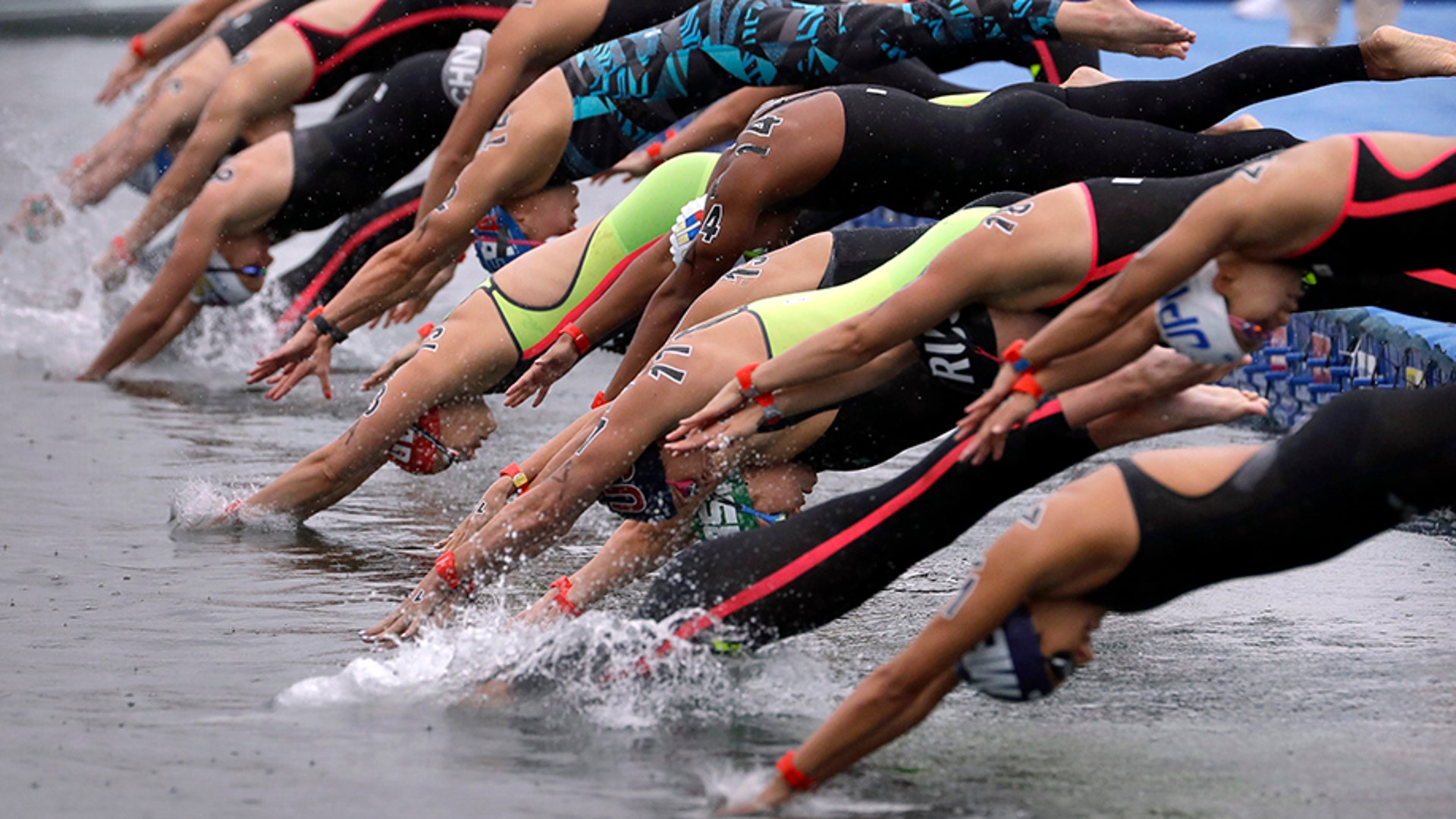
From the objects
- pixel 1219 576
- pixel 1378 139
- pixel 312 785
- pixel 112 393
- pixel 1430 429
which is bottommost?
pixel 112 393

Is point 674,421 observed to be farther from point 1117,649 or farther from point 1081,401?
point 1117,649

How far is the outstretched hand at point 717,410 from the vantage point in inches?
137

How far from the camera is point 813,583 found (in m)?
3.51

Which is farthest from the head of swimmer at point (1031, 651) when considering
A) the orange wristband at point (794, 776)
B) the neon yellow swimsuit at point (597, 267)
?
the neon yellow swimsuit at point (597, 267)

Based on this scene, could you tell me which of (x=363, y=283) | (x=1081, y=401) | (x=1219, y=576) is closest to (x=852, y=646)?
(x=1081, y=401)

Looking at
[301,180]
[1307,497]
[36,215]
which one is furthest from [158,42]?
[1307,497]

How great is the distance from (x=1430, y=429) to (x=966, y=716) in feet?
3.61

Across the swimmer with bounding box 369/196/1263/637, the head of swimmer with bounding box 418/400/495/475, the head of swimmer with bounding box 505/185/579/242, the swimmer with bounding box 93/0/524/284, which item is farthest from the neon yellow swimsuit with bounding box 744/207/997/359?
the swimmer with bounding box 93/0/524/284

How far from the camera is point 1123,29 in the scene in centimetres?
429

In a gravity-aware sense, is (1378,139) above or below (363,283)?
above

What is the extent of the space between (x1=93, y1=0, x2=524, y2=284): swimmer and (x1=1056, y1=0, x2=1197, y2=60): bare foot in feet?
10.4

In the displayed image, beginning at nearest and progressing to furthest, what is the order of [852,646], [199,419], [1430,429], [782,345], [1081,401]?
[1430,429] < [1081,401] < [782,345] < [852,646] < [199,419]

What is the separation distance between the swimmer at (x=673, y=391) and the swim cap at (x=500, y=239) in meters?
1.74

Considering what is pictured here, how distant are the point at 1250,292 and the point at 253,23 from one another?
5948mm
